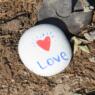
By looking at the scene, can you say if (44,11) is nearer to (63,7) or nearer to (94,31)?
(63,7)

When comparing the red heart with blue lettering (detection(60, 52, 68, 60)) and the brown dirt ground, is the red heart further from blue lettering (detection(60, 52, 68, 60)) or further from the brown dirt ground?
the brown dirt ground

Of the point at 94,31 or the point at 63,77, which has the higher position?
the point at 94,31

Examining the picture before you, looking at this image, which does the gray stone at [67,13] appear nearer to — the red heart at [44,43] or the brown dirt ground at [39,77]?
the brown dirt ground at [39,77]

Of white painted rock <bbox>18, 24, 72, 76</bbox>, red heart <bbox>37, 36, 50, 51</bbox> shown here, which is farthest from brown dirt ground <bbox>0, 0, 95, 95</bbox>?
red heart <bbox>37, 36, 50, 51</bbox>

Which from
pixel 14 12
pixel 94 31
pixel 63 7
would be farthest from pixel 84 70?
pixel 14 12

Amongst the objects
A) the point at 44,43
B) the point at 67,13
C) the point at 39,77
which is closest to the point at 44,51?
the point at 44,43

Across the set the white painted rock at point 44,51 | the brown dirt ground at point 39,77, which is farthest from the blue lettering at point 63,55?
the brown dirt ground at point 39,77
